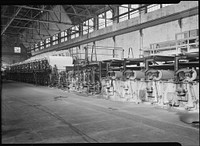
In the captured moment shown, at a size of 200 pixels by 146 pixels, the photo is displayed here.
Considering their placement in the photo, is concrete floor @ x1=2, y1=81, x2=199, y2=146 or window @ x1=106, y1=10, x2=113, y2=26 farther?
window @ x1=106, y1=10, x2=113, y2=26

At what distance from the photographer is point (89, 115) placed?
19.7ft

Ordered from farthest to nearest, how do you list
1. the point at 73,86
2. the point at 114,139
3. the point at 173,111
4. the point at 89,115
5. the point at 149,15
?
the point at 73,86, the point at 149,15, the point at 173,111, the point at 89,115, the point at 114,139

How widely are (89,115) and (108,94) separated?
4.31m

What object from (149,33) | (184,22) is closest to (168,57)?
(184,22)

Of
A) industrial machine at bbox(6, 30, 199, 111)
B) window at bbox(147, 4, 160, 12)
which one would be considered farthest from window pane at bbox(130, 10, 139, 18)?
industrial machine at bbox(6, 30, 199, 111)

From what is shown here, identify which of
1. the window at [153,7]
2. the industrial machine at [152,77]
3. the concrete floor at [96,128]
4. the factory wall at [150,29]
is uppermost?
Answer: the window at [153,7]

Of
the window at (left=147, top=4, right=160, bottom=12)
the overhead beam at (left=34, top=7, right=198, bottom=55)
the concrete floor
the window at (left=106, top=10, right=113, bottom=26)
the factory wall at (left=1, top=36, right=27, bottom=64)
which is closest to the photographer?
the concrete floor

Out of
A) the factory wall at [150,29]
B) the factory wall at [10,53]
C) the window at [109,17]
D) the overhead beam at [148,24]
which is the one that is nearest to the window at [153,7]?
the factory wall at [150,29]

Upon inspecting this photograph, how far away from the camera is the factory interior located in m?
4.27

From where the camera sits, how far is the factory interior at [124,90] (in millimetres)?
4270

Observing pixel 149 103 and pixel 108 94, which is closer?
pixel 149 103

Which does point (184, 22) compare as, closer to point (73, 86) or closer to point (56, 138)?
point (73, 86)

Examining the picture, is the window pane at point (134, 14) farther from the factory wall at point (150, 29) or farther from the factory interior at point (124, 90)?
the factory wall at point (150, 29)

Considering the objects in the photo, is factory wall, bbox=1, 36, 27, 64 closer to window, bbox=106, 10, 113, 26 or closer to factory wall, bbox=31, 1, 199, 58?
window, bbox=106, 10, 113, 26
